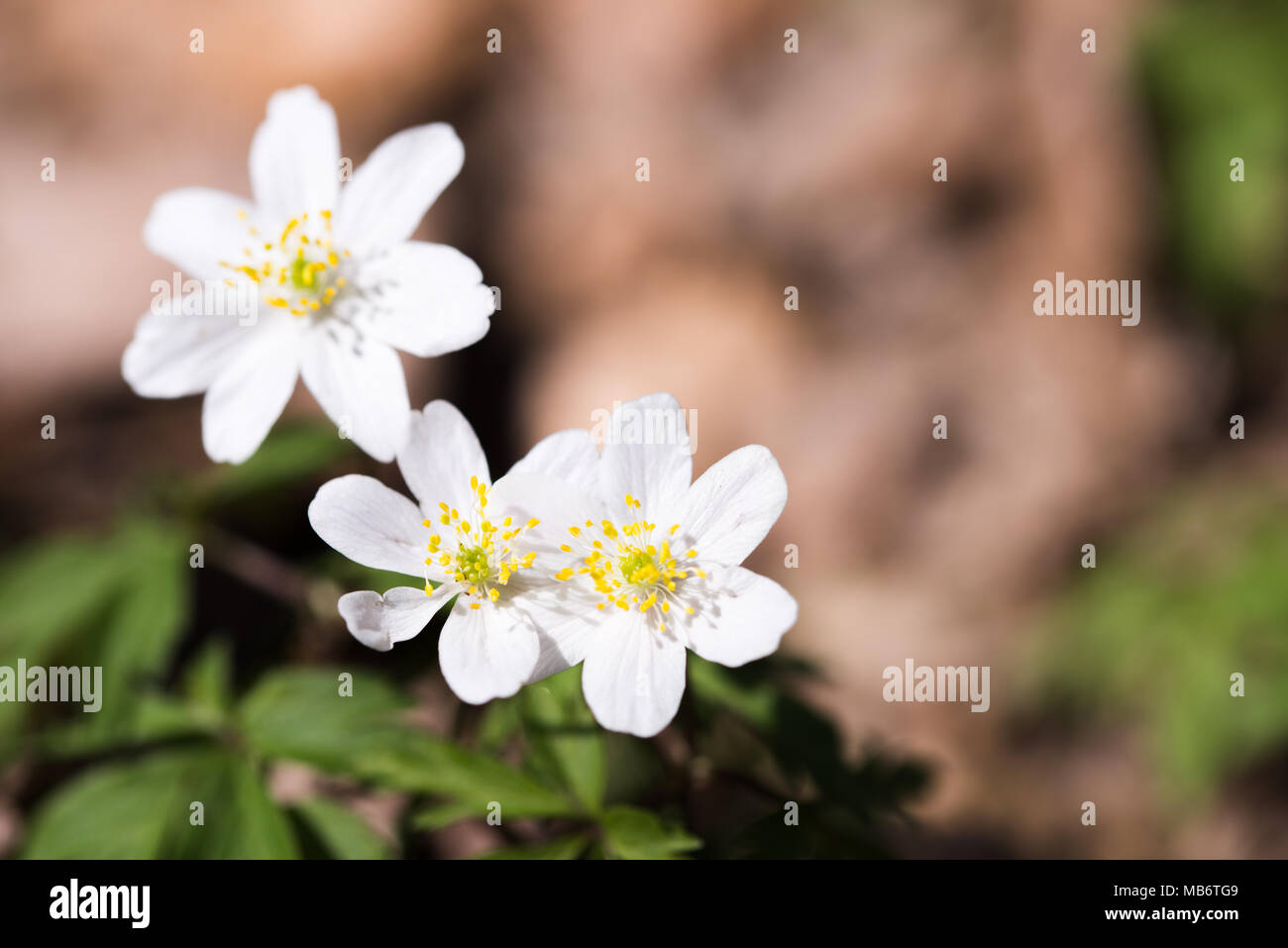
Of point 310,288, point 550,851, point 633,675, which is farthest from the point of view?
point 310,288

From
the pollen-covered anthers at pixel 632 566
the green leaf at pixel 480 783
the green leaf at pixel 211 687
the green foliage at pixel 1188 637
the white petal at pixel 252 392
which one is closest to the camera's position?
the pollen-covered anthers at pixel 632 566

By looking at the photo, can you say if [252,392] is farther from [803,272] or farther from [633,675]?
[803,272]

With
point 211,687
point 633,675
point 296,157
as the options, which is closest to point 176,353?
point 296,157

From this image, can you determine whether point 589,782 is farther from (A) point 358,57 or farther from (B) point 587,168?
(A) point 358,57

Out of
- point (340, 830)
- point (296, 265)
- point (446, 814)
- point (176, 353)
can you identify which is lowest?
point (340, 830)

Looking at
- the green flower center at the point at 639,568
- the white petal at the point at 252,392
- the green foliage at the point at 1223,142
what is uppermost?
the green foliage at the point at 1223,142

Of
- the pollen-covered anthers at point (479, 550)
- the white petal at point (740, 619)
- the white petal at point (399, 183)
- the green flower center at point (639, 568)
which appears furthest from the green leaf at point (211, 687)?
the white petal at point (740, 619)

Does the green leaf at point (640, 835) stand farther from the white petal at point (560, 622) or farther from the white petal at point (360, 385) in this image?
the white petal at point (360, 385)
